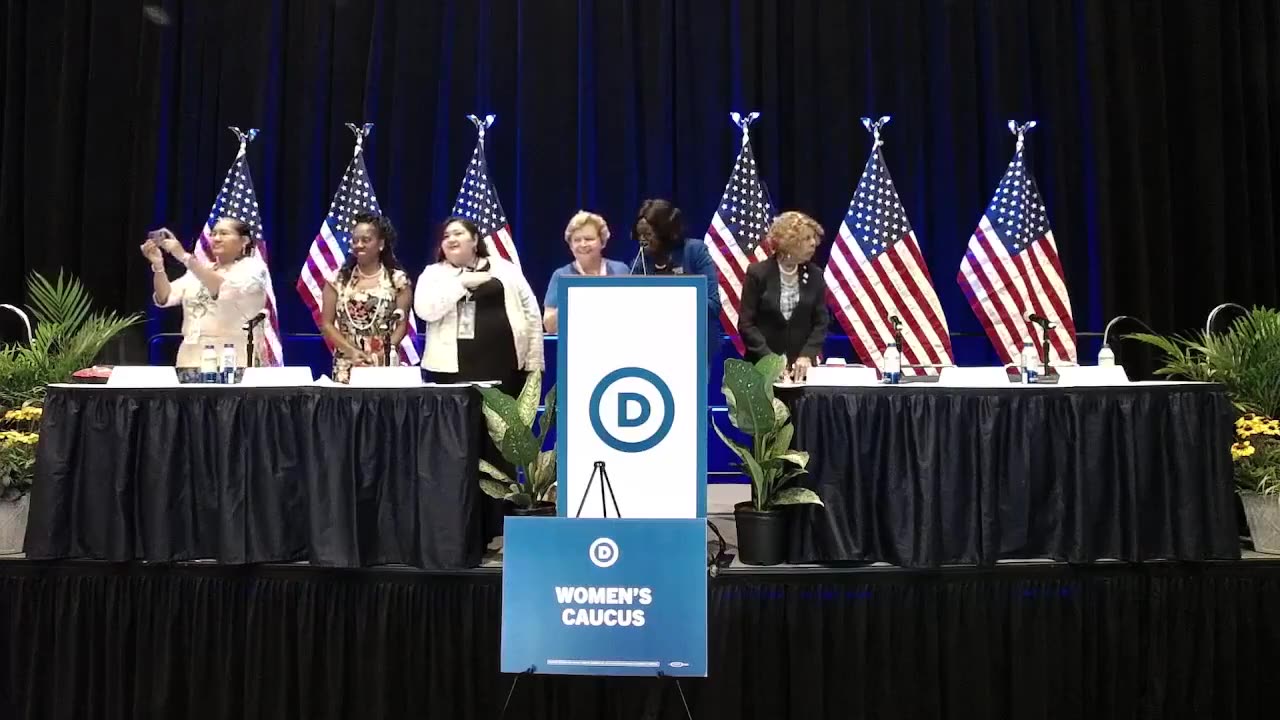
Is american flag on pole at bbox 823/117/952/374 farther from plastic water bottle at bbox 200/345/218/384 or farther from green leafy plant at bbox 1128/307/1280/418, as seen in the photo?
plastic water bottle at bbox 200/345/218/384

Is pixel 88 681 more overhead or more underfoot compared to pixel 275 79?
more underfoot

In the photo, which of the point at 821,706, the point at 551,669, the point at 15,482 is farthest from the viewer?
the point at 15,482

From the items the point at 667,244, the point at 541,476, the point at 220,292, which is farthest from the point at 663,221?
the point at 220,292

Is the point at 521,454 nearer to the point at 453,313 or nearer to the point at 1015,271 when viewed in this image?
the point at 453,313

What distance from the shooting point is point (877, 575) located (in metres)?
3.16

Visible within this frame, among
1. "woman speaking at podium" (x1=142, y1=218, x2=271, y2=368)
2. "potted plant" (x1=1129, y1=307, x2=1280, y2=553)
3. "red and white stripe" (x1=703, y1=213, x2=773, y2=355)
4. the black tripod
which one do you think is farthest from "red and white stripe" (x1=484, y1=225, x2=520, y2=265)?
the black tripod

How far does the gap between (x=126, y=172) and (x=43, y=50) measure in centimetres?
103

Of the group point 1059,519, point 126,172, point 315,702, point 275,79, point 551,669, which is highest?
point 275,79

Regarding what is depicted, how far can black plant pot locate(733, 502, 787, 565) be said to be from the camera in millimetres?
3180

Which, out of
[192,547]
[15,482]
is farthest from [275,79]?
[192,547]

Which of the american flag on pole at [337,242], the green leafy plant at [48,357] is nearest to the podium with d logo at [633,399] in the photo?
the green leafy plant at [48,357]

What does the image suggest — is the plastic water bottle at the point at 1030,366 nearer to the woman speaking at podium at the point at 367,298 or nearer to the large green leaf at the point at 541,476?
the large green leaf at the point at 541,476

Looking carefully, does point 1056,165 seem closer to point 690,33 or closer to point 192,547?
point 690,33

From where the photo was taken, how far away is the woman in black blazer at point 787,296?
4.22 meters
